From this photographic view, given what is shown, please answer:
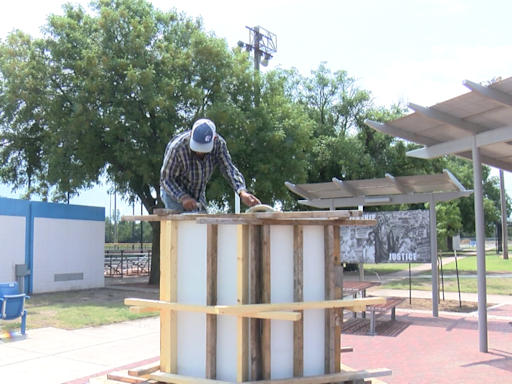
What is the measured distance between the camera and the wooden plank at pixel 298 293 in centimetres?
424

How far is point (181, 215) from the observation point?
4.29 meters

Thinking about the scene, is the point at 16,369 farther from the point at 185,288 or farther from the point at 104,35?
the point at 104,35

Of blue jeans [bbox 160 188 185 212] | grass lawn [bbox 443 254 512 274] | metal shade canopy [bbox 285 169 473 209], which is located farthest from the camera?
grass lawn [bbox 443 254 512 274]

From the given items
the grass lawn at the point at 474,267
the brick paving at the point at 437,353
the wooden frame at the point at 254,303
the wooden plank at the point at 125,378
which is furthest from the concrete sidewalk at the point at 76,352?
the grass lawn at the point at 474,267

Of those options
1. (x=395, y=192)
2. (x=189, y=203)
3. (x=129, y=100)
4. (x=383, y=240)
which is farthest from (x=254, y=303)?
(x=129, y=100)

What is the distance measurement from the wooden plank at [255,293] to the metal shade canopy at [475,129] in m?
4.19

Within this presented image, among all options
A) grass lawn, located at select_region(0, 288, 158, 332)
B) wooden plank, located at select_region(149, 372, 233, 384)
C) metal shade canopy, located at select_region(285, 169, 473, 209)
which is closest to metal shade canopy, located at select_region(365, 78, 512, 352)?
metal shade canopy, located at select_region(285, 169, 473, 209)

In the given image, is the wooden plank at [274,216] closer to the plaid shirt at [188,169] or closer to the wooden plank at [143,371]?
the plaid shirt at [188,169]

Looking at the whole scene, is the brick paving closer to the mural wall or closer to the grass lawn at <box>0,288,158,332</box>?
the mural wall

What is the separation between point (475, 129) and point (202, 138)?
509 cm

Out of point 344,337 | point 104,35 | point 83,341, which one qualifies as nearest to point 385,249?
point 344,337

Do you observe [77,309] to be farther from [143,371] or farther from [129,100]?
[143,371]

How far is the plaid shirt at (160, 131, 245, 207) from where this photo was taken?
4.79m

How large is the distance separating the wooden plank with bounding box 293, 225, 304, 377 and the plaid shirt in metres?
0.91
